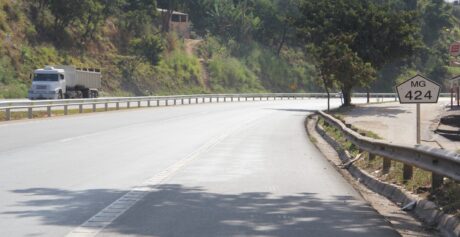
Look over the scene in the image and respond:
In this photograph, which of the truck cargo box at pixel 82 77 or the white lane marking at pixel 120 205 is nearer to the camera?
the white lane marking at pixel 120 205

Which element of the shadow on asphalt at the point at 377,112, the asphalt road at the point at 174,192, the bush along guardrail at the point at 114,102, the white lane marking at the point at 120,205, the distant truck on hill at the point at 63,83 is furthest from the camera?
the distant truck on hill at the point at 63,83

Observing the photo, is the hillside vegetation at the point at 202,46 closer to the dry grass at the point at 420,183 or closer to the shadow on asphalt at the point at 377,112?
the shadow on asphalt at the point at 377,112

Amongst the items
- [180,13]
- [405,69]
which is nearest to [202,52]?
[180,13]

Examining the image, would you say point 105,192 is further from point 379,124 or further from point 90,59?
point 90,59

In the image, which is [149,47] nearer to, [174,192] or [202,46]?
[202,46]

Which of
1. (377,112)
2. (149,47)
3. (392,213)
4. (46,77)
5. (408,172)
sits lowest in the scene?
(377,112)

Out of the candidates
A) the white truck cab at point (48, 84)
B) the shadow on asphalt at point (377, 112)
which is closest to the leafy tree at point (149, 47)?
the white truck cab at point (48, 84)

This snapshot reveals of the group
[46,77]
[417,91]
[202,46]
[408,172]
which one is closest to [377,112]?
[46,77]

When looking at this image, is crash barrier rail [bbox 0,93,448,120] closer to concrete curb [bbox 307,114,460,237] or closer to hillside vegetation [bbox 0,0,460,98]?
hillside vegetation [bbox 0,0,460,98]

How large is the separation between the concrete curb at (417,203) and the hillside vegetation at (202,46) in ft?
121

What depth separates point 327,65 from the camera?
50719 millimetres

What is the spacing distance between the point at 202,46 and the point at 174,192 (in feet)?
302

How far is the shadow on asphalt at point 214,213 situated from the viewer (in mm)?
7883

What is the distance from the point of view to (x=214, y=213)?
902cm
